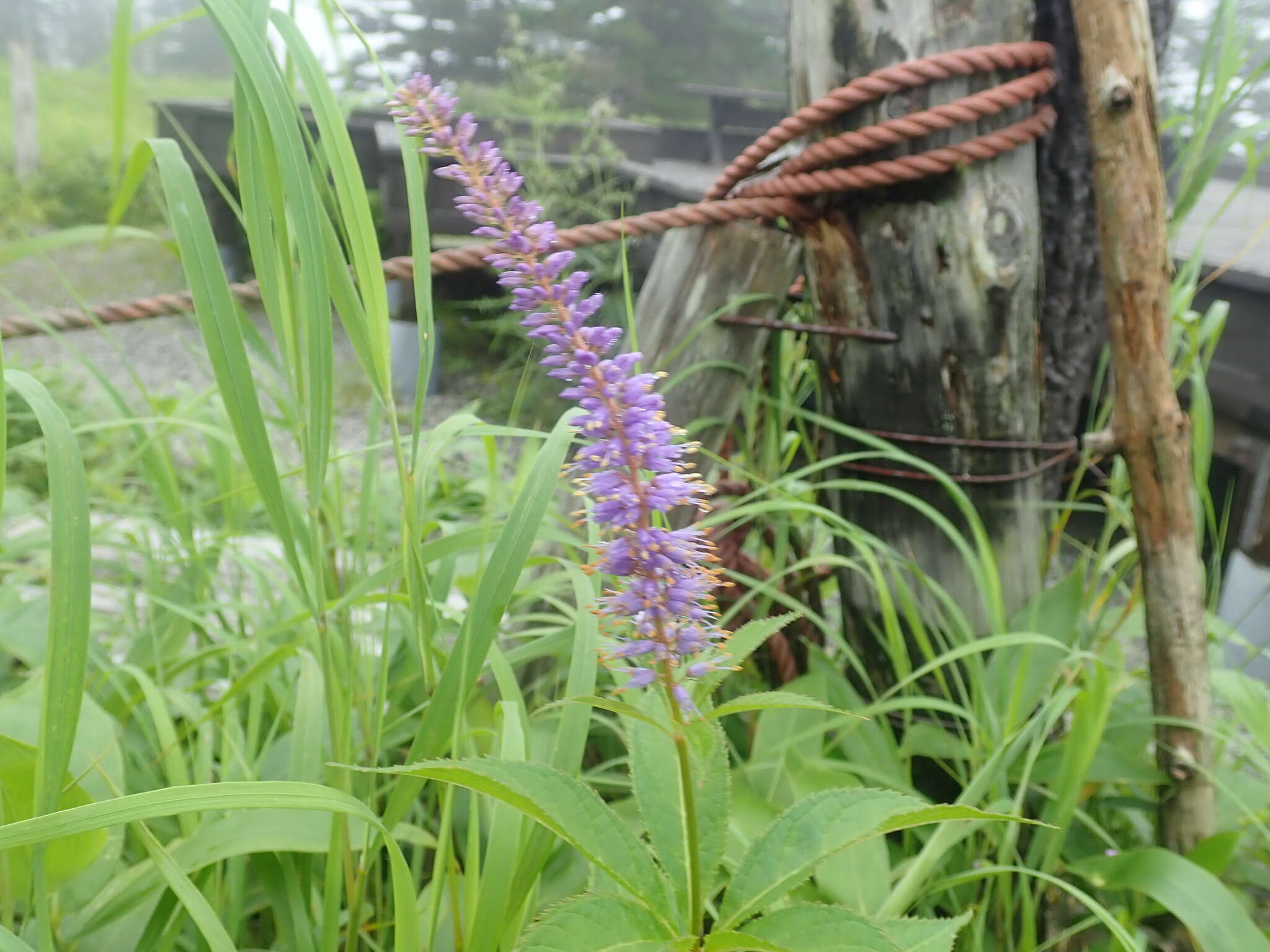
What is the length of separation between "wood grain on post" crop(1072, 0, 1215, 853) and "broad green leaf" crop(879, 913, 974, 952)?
51 cm

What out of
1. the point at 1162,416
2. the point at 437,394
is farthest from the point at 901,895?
the point at 437,394

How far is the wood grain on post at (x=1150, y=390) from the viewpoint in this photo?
2.62 feet

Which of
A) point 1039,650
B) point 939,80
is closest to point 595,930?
point 1039,650

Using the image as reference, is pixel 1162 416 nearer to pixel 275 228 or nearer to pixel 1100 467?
pixel 1100 467

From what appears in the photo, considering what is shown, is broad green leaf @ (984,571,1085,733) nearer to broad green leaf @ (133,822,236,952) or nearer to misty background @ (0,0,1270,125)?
broad green leaf @ (133,822,236,952)

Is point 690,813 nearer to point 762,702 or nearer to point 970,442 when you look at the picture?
point 762,702

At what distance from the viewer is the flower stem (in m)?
0.35

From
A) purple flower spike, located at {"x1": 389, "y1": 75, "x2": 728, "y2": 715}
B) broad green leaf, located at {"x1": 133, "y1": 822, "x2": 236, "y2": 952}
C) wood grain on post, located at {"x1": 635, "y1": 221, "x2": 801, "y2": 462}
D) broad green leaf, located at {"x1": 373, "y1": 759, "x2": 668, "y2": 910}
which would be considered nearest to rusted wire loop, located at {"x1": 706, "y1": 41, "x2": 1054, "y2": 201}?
wood grain on post, located at {"x1": 635, "y1": 221, "x2": 801, "y2": 462}

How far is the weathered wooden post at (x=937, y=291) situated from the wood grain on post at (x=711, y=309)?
0.06 meters

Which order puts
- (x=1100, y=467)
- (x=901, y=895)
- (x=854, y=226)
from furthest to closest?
(x=1100, y=467)
(x=854, y=226)
(x=901, y=895)

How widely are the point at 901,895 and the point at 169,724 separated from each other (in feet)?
1.96

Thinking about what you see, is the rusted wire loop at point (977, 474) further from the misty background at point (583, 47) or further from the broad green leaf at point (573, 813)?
the misty background at point (583, 47)

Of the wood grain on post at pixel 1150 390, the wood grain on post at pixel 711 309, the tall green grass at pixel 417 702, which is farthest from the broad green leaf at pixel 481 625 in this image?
the wood grain on post at pixel 1150 390

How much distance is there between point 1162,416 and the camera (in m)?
0.83
